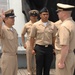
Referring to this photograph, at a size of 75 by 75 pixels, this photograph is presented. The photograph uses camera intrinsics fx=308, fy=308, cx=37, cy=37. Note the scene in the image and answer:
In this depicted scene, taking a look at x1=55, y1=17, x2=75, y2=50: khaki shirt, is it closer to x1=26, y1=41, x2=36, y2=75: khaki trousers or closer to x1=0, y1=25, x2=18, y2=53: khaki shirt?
x1=0, y1=25, x2=18, y2=53: khaki shirt

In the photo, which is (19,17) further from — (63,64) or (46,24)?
(63,64)

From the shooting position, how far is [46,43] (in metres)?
6.54

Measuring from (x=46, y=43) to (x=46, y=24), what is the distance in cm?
42

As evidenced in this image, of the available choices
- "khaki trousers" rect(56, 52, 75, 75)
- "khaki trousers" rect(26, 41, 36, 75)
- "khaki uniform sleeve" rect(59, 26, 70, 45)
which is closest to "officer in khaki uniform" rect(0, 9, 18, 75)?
"khaki trousers" rect(56, 52, 75, 75)

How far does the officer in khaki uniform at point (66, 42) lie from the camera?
4.65 metres

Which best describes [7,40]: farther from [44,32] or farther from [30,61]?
[30,61]

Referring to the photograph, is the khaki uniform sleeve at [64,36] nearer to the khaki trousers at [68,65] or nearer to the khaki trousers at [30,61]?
the khaki trousers at [68,65]

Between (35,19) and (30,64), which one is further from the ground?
(35,19)

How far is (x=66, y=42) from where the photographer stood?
15.2 feet

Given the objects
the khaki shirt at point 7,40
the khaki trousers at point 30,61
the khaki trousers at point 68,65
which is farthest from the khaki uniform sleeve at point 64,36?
the khaki trousers at point 30,61

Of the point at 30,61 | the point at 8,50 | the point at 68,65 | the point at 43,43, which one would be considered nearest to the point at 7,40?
the point at 8,50

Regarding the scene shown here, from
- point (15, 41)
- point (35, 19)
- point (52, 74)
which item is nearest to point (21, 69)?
point (52, 74)

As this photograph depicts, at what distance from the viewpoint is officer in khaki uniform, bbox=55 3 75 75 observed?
4.65 m

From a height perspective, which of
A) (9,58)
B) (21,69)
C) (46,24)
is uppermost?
(46,24)
